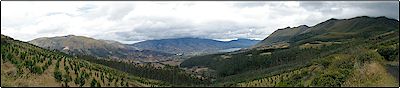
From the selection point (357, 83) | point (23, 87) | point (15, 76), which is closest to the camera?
point (23, 87)

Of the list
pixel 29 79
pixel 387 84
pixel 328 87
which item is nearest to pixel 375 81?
pixel 387 84

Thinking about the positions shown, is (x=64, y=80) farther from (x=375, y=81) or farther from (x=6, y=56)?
(x=375, y=81)

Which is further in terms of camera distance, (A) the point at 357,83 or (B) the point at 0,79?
(A) the point at 357,83

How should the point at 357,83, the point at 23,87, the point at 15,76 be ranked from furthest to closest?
the point at 357,83, the point at 15,76, the point at 23,87

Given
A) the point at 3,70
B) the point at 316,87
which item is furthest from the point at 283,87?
the point at 3,70

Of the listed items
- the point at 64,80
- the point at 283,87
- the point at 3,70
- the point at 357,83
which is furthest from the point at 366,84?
the point at 3,70

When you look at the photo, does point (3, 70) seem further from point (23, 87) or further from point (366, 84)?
point (366, 84)

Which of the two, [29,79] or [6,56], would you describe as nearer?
[29,79]
